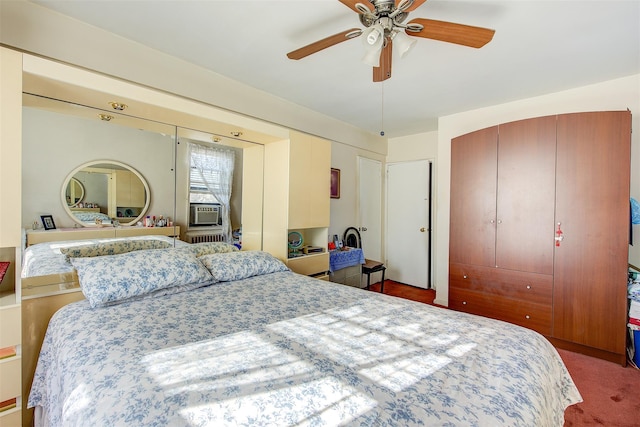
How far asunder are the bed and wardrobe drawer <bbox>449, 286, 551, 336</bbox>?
1471mm

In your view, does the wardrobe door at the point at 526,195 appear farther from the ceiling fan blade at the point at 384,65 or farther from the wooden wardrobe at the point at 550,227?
the ceiling fan blade at the point at 384,65

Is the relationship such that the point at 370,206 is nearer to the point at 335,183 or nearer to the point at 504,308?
the point at 335,183

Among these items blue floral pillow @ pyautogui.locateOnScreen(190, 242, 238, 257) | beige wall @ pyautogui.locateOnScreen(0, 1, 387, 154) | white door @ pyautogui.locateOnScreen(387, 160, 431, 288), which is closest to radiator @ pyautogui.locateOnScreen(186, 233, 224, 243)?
blue floral pillow @ pyautogui.locateOnScreen(190, 242, 238, 257)

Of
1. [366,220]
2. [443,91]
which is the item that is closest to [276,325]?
[443,91]

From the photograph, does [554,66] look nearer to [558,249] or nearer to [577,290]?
[558,249]

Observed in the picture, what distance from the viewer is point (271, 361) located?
Answer: 110 cm

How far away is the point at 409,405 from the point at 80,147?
2495 mm

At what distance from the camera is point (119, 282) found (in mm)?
1687

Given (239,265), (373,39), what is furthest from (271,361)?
(373,39)

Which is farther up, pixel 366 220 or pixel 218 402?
pixel 366 220

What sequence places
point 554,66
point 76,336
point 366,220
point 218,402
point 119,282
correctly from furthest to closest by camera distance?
point 366,220 < point 554,66 < point 119,282 < point 76,336 < point 218,402

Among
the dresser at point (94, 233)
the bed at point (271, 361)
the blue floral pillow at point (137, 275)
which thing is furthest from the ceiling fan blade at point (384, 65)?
the dresser at point (94, 233)

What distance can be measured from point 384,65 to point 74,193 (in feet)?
7.52

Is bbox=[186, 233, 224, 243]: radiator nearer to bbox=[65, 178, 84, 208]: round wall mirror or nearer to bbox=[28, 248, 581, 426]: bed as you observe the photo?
bbox=[28, 248, 581, 426]: bed
